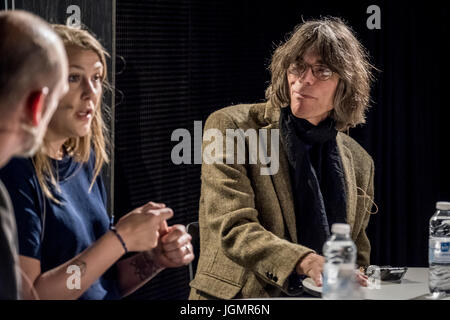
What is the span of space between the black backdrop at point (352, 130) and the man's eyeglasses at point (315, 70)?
0.86 meters

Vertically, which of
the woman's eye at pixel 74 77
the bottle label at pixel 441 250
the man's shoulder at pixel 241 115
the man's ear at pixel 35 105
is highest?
the woman's eye at pixel 74 77

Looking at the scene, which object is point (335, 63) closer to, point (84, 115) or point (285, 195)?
point (285, 195)

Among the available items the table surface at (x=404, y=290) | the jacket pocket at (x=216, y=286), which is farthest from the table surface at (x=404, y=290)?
the jacket pocket at (x=216, y=286)

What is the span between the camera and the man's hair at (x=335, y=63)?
2.70 m

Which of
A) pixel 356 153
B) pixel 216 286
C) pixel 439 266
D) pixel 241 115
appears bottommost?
pixel 216 286

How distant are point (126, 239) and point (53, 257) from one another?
0.23 m

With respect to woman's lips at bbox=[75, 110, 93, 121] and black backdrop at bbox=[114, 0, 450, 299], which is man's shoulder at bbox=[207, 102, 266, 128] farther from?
black backdrop at bbox=[114, 0, 450, 299]

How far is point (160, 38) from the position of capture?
136 inches

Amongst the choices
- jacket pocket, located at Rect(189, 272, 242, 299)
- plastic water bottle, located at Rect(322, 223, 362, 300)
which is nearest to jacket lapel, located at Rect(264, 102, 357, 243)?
jacket pocket, located at Rect(189, 272, 242, 299)

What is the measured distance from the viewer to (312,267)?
230 centimetres

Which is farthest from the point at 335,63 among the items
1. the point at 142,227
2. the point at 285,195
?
the point at 142,227

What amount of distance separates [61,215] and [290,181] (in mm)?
901

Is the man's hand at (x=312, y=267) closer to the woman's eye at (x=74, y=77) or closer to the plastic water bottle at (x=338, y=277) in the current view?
the plastic water bottle at (x=338, y=277)

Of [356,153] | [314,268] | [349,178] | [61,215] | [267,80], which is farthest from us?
[267,80]
